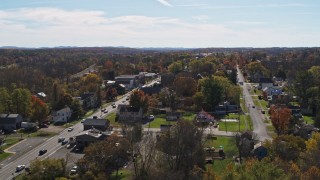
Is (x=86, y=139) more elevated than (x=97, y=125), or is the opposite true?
(x=86, y=139)

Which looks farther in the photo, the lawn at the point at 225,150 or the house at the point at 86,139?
the house at the point at 86,139

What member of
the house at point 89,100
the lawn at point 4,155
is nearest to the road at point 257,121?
the house at point 89,100

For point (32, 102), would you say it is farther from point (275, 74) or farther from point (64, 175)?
point (275, 74)

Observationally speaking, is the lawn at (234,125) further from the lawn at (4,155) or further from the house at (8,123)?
the house at (8,123)

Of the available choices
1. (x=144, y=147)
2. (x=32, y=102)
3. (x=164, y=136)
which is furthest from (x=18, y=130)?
(x=164, y=136)

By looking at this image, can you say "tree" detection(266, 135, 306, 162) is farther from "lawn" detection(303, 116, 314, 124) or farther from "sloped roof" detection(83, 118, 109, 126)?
"sloped roof" detection(83, 118, 109, 126)

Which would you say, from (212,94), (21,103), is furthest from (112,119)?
(212,94)

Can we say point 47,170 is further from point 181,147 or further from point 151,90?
point 151,90
